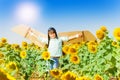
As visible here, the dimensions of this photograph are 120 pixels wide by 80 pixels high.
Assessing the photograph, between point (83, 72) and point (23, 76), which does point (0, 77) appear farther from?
point (23, 76)

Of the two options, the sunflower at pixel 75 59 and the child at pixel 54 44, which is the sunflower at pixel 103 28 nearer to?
the sunflower at pixel 75 59

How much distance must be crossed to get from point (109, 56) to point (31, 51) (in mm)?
6066

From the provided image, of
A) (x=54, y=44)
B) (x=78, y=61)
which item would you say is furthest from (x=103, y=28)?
(x=54, y=44)

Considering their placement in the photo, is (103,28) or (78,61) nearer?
(103,28)

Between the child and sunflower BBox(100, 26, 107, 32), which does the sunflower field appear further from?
the child

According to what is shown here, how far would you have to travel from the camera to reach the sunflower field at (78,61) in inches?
203

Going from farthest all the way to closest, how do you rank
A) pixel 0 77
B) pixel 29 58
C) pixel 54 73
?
pixel 29 58 < pixel 54 73 < pixel 0 77

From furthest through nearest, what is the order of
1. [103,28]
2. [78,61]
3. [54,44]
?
[54,44], [78,61], [103,28]

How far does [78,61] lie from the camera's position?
25.7 feet

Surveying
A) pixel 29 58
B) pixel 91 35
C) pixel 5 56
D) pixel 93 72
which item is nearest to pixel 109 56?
pixel 93 72

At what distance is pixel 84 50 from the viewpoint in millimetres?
10570

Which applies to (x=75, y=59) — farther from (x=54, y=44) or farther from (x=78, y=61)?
(x=54, y=44)

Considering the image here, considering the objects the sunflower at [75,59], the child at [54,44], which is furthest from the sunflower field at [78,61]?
the child at [54,44]

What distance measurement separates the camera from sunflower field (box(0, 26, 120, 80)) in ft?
16.9
